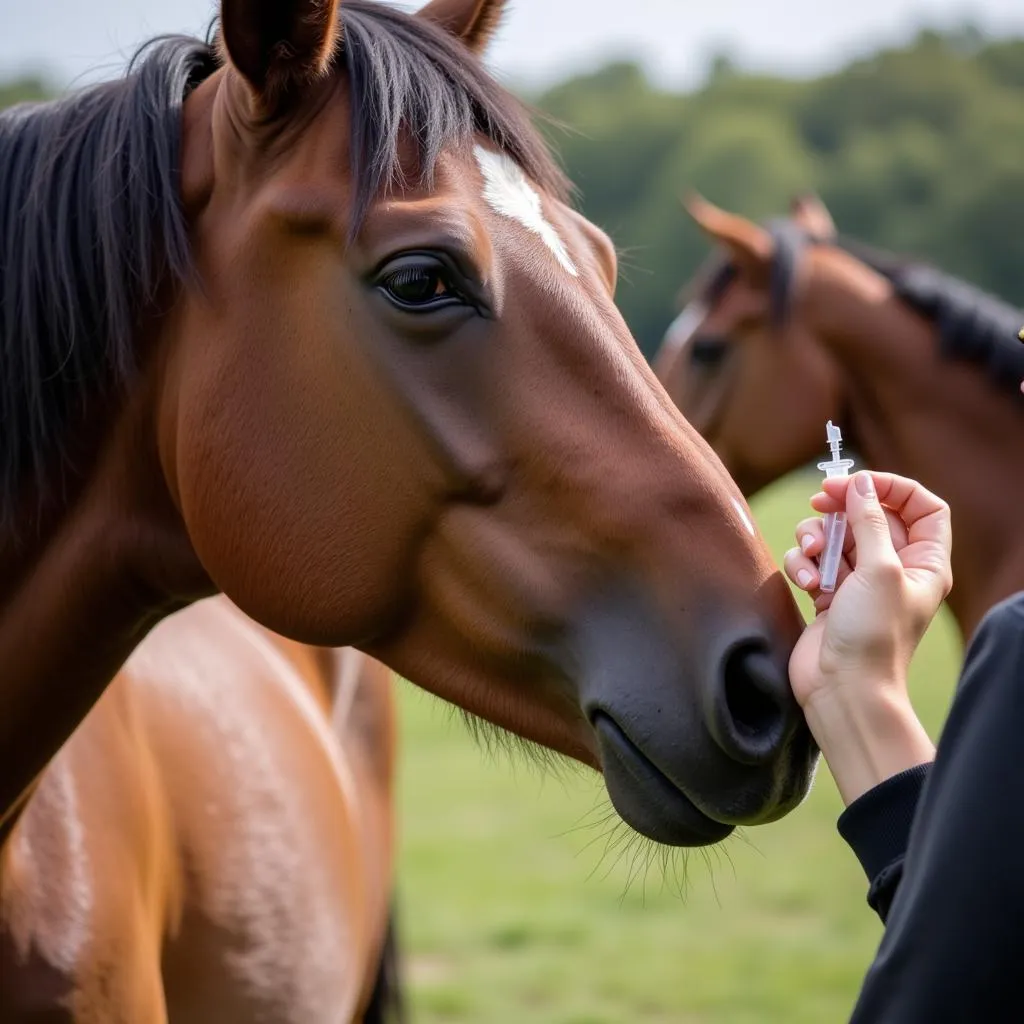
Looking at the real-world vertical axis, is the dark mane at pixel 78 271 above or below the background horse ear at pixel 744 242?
above

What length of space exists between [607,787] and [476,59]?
1050 mm

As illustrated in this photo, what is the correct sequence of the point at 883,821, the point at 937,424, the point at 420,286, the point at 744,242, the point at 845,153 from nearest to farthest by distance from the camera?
the point at 883,821, the point at 420,286, the point at 937,424, the point at 744,242, the point at 845,153

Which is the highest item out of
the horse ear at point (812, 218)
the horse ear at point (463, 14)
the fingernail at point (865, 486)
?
the horse ear at point (463, 14)

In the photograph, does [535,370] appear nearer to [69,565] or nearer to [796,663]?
[796,663]

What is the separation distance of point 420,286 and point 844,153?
7210cm

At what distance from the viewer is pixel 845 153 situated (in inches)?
2689

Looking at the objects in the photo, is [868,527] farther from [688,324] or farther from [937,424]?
[688,324]

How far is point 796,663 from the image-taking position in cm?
141

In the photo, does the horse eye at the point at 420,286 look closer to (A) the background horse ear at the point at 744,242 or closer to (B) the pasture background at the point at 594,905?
(B) the pasture background at the point at 594,905

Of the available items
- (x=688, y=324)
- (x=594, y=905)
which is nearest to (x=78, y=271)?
(x=688, y=324)

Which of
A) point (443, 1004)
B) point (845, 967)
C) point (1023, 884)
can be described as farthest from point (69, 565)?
point (845, 967)

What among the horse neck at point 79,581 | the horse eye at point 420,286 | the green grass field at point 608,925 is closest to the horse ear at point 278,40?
the horse eye at point 420,286

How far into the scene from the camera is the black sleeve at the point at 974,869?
0.96 metres

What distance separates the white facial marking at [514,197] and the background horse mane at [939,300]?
274cm
